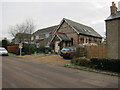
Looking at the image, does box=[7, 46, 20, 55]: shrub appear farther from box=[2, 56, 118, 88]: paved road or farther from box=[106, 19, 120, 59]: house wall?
box=[106, 19, 120, 59]: house wall

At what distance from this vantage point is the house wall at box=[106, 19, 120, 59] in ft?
36.5

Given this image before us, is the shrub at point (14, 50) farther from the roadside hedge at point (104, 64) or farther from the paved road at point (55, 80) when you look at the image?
the roadside hedge at point (104, 64)

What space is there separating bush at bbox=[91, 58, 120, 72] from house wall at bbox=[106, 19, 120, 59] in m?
3.57

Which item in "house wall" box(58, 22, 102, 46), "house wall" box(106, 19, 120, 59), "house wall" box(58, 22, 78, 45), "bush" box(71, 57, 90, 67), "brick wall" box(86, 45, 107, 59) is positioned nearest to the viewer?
"bush" box(71, 57, 90, 67)

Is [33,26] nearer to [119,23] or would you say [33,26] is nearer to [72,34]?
[72,34]

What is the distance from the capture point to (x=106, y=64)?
8367mm

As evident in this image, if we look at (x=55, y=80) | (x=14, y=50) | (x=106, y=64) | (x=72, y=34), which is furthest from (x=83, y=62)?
(x=14, y=50)

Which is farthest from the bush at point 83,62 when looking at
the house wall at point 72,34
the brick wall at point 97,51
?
the house wall at point 72,34

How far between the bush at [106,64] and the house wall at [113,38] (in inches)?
141

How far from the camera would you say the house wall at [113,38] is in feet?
36.5

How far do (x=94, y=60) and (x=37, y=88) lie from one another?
6.09 metres

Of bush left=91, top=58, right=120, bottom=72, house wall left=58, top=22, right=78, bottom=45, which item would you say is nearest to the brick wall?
bush left=91, top=58, right=120, bottom=72

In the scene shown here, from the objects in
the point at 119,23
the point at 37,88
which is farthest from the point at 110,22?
the point at 37,88

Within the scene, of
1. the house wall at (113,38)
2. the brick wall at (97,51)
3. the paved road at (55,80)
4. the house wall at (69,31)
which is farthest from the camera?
the house wall at (69,31)
